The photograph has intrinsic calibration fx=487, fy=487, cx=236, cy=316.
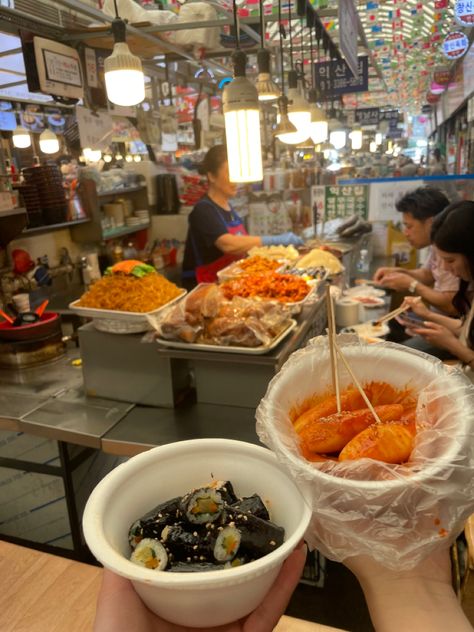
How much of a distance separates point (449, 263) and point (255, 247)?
152 centimetres

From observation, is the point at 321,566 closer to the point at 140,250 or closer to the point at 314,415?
the point at 314,415

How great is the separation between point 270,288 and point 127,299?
0.74 meters

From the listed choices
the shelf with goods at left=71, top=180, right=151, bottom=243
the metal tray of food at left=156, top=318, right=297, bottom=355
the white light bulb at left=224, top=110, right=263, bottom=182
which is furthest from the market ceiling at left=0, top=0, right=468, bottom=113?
the metal tray of food at left=156, top=318, right=297, bottom=355

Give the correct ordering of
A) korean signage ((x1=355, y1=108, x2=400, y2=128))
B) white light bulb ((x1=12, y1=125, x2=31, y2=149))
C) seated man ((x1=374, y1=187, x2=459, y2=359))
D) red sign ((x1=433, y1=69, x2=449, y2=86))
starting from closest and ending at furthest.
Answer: seated man ((x1=374, y1=187, x2=459, y2=359))
white light bulb ((x1=12, y1=125, x2=31, y2=149))
red sign ((x1=433, y1=69, x2=449, y2=86))
korean signage ((x1=355, y1=108, x2=400, y2=128))

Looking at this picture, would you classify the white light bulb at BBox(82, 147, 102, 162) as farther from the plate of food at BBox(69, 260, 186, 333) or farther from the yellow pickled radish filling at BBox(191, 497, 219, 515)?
the yellow pickled radish filling at BBox(191, 497, 219, 515)

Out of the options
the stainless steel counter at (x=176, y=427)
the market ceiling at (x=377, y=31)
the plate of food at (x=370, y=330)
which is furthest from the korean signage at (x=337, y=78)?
the stainless steel counter at (x=176, y=427)

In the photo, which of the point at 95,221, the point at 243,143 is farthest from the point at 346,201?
the point at 243,143

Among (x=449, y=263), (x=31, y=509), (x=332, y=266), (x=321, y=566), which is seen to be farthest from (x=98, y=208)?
(x=321, y=566)

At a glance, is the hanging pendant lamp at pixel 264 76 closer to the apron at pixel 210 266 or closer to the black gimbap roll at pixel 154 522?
the apron at pixel 210 266

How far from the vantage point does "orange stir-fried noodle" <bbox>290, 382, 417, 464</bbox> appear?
88 cm

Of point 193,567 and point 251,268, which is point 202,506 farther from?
point 251,268

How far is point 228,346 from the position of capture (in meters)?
2.01

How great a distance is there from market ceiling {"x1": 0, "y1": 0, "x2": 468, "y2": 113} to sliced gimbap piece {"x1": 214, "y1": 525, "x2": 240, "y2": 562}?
3327mm

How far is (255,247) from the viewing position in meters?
3.90
